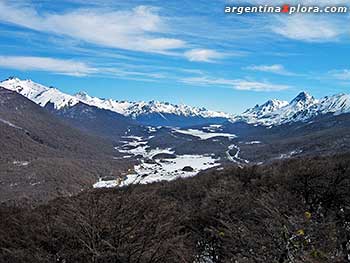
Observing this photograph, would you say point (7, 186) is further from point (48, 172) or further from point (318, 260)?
point (318, 260)

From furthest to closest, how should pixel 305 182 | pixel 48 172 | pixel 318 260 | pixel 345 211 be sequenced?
pixel 48 172, pixel 305 182, pixel 345 211, pixel 318 260

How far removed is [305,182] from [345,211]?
19.1ft

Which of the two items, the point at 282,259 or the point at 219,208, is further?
the point at 219,208

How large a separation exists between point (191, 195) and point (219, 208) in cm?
2182

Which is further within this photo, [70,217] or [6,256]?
[6,256]

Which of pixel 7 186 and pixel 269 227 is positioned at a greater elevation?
pixel 269 227

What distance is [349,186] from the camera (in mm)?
29594

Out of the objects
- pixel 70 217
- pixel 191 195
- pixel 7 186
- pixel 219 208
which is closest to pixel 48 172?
pixel 7 186

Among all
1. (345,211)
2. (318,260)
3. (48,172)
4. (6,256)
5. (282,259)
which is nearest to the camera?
(318,260)

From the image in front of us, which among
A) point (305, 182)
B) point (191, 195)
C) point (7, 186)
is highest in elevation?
point (305, 182)

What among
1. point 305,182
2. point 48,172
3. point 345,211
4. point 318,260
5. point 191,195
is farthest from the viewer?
point 48,172

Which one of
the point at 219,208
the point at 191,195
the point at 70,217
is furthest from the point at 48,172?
the point at 70,217

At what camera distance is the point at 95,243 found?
13.7 meters

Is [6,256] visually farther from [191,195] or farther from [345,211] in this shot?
[191,195]
